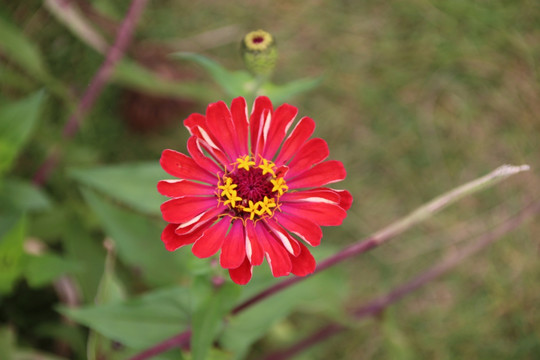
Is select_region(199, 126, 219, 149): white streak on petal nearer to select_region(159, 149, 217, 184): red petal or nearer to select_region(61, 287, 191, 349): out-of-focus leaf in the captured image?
select_region(159, 149, 217, 184): red petal

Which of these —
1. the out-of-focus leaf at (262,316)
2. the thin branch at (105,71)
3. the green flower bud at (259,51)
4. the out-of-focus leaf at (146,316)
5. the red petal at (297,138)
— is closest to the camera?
the red petal at (297,138)

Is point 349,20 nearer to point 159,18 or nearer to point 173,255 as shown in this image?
point 159,18

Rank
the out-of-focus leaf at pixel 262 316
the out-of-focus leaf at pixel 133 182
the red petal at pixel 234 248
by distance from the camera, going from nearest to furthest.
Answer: the red petal at pixel 234 248 < the out-of-focus leaf at pixel 262 316 < the out-of-focus leaf at pixel 133 182

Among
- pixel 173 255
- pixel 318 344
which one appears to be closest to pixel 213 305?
pixel 173 255

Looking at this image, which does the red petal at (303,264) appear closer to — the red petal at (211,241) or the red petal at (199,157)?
the red petal at (211,241)

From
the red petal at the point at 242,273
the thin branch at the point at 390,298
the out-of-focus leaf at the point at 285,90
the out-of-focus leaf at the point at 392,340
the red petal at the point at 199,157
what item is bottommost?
the out-of-focus leaf at the point at 392,340

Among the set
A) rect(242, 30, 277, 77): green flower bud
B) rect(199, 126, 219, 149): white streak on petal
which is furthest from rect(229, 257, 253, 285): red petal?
rect(242, 30, 277, 77): green flower bud

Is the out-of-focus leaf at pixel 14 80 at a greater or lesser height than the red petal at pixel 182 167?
greater

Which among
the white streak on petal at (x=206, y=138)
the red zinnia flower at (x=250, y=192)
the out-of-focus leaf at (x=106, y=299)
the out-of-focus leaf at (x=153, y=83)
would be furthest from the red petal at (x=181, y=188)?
the out-of-focus leaf at (x=153, y=83)
